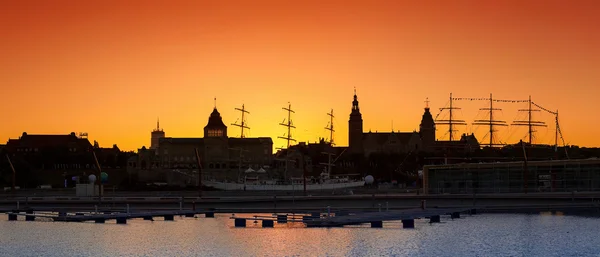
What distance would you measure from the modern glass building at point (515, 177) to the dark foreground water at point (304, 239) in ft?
25.8

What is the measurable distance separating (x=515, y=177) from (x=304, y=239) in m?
44.7

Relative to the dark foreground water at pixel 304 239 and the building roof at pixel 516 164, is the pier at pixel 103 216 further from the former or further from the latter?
the building roof at pixel 516 164

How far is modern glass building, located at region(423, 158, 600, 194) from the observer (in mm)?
116375

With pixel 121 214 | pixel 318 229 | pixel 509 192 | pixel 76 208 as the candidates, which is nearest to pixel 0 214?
pixel 76 208

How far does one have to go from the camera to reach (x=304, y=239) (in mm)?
86688

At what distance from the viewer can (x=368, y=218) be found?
96062mm

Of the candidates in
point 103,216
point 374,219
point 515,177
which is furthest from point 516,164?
point 103,216

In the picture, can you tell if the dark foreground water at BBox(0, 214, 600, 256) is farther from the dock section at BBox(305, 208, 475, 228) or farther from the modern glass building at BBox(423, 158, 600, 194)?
the modern glass building at BBox(423, 158, 600, 194)

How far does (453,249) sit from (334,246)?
926cm

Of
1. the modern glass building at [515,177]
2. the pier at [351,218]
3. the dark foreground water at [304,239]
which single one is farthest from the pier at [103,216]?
the modern glass building at [515,177]

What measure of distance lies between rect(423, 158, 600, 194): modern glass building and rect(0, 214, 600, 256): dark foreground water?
309 inches

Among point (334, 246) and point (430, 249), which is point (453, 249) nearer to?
point (430, 249)

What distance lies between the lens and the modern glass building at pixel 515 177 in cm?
11638

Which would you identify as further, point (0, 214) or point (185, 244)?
point (0, 214)
